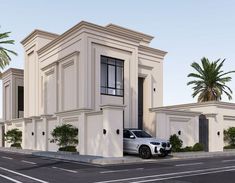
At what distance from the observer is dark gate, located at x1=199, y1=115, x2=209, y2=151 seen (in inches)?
1096

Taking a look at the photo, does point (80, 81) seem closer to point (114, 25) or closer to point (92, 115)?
point (92, 115)

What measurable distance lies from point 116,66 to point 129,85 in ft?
6.47

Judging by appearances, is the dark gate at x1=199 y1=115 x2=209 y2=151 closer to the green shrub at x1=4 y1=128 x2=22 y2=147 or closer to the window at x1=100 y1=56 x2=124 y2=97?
the window at x1=100 y1=56 x2=124 y2=97

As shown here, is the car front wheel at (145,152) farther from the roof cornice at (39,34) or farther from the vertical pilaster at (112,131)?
the roof cornice at (39,34)

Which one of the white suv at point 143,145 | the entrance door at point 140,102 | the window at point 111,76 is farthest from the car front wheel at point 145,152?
the entrance door at point 140,102

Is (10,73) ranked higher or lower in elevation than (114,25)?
lower

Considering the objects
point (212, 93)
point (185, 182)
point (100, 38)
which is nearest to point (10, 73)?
point (100, 38)

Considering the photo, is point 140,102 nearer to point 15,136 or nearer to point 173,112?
point 173,112

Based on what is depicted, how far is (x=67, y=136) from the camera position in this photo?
23531 mm

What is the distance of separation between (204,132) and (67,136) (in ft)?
38.1

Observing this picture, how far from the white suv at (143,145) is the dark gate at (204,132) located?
8.00 m

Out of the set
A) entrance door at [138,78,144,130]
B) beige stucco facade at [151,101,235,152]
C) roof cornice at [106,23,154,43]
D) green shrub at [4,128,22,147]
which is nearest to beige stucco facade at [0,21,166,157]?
roof cornice at [106,23,154,43]

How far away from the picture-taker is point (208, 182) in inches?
452

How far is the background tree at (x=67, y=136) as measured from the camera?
23.5m
